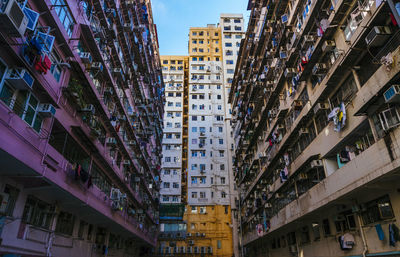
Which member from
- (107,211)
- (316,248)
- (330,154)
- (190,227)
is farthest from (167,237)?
(330,154)

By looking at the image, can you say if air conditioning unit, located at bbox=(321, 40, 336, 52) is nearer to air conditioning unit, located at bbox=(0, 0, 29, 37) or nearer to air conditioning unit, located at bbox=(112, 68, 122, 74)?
air conditioning unit, located at bbox=(0, 0, 29, 37)

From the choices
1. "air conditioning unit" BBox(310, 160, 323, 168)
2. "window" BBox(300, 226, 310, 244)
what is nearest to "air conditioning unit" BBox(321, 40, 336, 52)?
"air conditioning unit" BBox(310, 160, 323, 168)

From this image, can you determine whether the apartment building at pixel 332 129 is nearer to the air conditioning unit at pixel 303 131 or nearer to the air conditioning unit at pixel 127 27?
the air conditioning unit at pixel 303 131

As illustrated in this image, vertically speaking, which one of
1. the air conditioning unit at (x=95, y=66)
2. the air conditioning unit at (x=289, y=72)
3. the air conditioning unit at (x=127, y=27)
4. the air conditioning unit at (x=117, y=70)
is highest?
the air conditioning unit at (x=127, y=27)

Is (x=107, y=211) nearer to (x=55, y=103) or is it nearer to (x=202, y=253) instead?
(x=55, y=103)

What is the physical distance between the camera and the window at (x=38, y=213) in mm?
11998

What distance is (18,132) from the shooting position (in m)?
9.59

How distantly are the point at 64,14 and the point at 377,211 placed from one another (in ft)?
56.9

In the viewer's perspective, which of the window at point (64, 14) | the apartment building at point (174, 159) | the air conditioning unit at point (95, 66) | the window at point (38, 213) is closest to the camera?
the window at point (38, 213)

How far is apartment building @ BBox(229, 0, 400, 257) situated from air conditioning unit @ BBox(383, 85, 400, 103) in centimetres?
5

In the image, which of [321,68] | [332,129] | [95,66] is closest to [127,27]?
[95,66]

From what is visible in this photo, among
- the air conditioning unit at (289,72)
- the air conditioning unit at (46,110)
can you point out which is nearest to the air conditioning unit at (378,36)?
the air conditioning unit at (289,72)

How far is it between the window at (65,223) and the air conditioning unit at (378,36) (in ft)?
55.6

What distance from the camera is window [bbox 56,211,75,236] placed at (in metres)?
14.9
